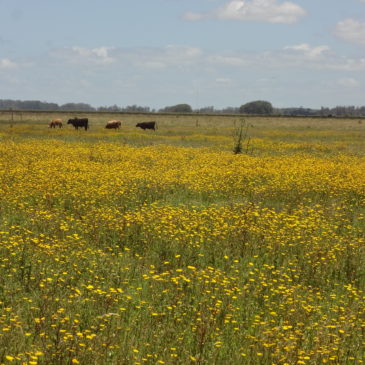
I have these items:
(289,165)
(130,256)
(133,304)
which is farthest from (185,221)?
(289,165)

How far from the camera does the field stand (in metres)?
4.70

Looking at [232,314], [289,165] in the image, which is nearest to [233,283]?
[232,314]

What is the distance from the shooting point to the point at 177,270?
6027 mm

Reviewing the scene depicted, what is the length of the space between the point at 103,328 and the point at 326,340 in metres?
2.43

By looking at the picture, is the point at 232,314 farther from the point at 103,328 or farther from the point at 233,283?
the point at 103,328

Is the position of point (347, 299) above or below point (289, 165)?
below

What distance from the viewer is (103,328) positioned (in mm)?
4945

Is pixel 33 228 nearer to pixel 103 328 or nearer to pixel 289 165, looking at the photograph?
pixel 103 328

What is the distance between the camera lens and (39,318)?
4.96 meters

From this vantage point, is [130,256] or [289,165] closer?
[130,256]

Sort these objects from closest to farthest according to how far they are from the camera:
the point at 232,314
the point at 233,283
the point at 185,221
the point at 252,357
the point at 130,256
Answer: the point at 252,357 → the point at 232,314 → the point at 233,283 → the point at 130,256 → the point at 185,221

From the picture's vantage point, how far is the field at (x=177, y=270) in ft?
15.4

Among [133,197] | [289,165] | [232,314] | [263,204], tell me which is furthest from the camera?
[289,165]

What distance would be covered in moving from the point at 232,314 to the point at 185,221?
3739 mm
